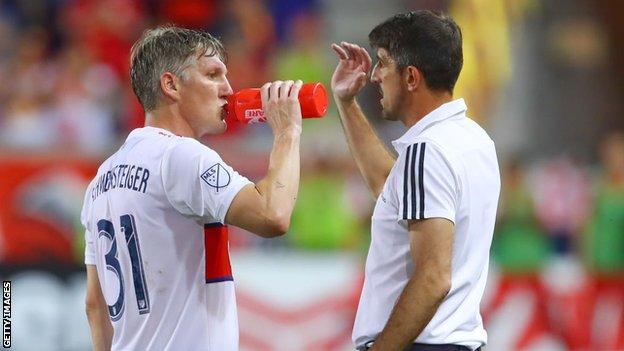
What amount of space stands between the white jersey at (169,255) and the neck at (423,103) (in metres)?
0.77

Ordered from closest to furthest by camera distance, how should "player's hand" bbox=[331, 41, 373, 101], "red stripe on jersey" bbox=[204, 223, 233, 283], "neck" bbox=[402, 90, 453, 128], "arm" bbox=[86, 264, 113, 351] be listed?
"red stripe on jersey" bbox=[204, 223, 233, 283] → "neck" bbox=[402, 90, 453, 128] → "arm" bbox=[86, 264, 113, 351] → "player's hand" bbox=[331, 41, 373, 101]

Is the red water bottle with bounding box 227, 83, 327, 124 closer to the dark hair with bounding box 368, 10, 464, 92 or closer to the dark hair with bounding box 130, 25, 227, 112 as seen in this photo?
the dark hair with bounding box 130, 25, 227, 112

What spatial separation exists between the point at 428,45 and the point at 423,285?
89cm

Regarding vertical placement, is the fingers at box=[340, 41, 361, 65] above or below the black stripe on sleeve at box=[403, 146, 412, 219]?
above

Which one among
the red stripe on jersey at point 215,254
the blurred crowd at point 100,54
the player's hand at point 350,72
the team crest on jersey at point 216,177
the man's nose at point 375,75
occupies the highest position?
the blurred crowd at point 100,54

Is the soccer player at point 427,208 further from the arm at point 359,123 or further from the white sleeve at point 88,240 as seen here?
the white sleeve at point 88,240

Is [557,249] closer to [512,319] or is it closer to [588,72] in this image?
[512,319]

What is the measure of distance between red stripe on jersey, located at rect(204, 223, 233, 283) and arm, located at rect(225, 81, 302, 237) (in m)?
0.19

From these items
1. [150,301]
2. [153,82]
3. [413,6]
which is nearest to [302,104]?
[153,82]

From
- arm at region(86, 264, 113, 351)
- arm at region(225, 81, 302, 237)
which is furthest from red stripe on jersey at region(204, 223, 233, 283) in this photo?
arm at region(86, 264, 113, 351)

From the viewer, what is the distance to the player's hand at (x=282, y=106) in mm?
4164

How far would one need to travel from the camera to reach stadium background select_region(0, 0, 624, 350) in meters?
9.16

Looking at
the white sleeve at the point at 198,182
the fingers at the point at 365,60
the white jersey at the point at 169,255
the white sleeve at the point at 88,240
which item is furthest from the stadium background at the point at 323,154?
the white sleeve at the point at 198,182

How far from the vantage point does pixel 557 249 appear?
33.3ft
